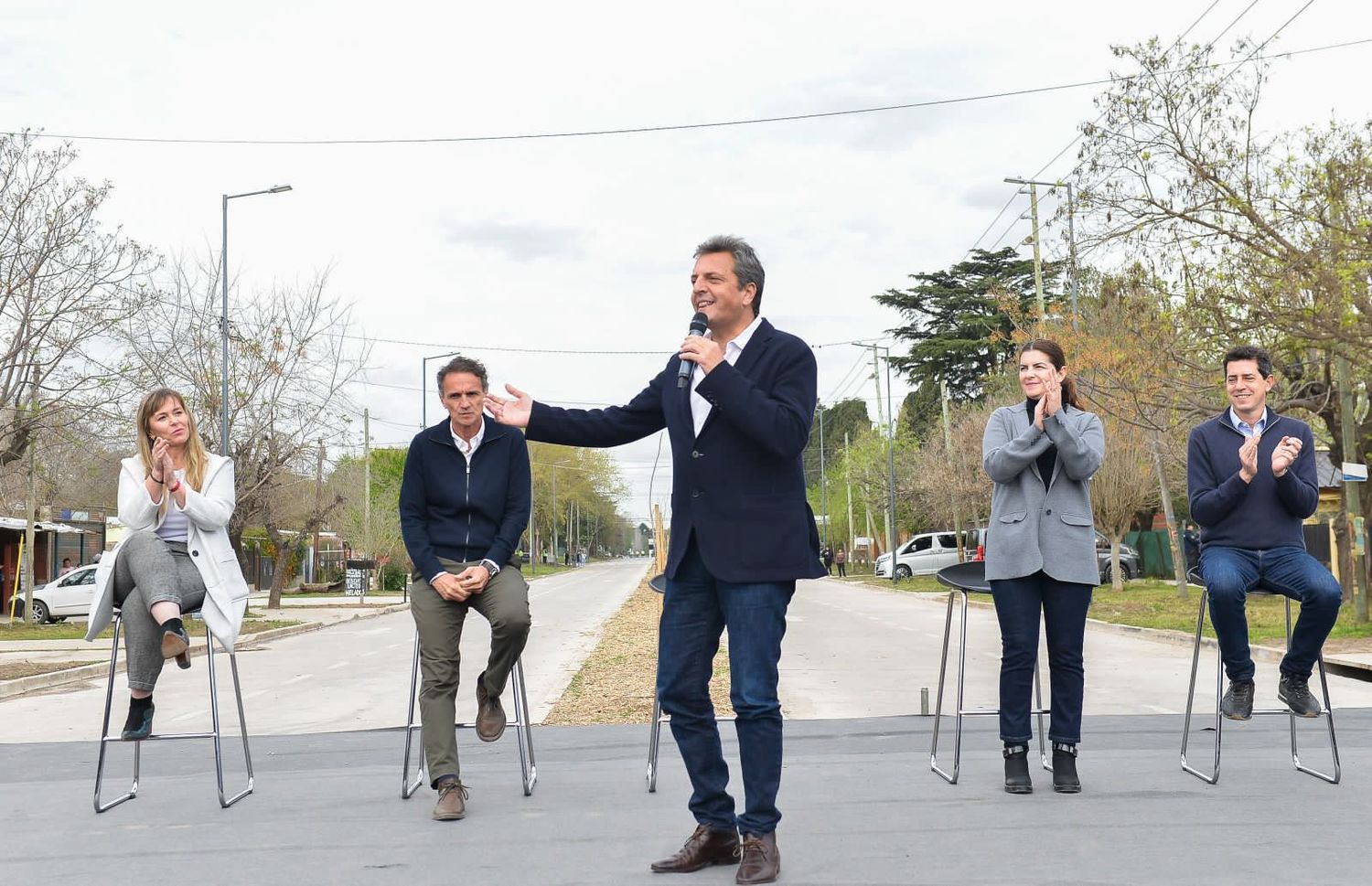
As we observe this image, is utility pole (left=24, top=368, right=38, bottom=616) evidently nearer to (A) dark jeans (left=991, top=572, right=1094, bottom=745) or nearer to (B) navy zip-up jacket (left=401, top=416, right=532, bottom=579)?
(B) navy zip-up jacket (left=401, top=416, right=532, bottom=579)

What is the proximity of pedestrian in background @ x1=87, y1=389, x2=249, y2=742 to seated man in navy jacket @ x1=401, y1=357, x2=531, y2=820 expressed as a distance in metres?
0.84

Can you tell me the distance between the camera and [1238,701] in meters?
5.97

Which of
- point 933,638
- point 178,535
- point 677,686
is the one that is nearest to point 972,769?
point 677,686

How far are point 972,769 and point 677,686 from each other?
2.23m

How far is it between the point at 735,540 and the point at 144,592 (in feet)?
9.74

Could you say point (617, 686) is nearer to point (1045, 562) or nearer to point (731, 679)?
point (1045, 562)

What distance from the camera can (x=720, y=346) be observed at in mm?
4598

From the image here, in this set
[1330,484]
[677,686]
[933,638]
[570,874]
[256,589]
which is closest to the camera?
[570,874]

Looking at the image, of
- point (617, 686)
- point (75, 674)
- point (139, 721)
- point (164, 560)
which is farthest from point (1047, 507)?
point (75, 674)

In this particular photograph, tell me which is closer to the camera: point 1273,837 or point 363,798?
point 1273,837

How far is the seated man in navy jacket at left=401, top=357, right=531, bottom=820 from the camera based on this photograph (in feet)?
19.4

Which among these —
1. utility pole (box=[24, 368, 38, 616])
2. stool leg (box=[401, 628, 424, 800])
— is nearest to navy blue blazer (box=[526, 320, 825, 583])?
stool leg (box=[401, 628, 424, 800])

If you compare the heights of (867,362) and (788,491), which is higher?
(867,362)

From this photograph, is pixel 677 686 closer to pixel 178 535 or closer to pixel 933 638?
pixel 178 535
